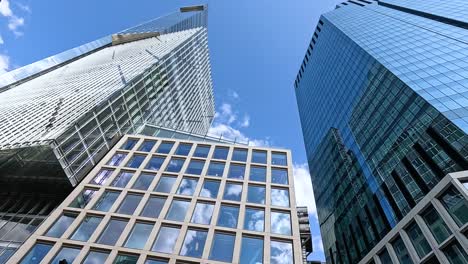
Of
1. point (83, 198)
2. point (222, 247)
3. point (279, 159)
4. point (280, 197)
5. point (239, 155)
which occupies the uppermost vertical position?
point (222, 247)

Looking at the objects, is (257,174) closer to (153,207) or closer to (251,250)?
(251,250)

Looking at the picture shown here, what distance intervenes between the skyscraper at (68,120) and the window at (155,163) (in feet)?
25.2

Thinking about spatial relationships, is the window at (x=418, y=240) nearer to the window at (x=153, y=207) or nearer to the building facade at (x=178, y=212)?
→ the building facade at (x=178, y=212)

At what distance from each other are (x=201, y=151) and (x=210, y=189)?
701 centimetres

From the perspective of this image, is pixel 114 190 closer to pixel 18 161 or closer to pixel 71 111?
pixel 18 161

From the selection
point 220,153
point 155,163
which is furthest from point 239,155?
point 155,163

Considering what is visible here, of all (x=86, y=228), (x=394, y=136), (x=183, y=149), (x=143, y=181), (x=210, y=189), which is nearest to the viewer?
(x=86, y=228)

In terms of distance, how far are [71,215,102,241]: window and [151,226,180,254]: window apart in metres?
5.21

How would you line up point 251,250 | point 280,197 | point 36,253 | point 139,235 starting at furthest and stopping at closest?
point 280,197 → point 139,235 → point 251,250 → point 36,253

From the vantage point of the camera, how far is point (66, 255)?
20.8 m

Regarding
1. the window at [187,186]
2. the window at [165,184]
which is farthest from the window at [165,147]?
the window at [187,186]

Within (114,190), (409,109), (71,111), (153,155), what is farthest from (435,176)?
(71,111)

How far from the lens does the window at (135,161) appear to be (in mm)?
31009

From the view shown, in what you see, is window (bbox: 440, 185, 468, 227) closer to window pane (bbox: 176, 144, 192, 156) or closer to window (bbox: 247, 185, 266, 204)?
window (bbox: 247, 185, 266, 204)
